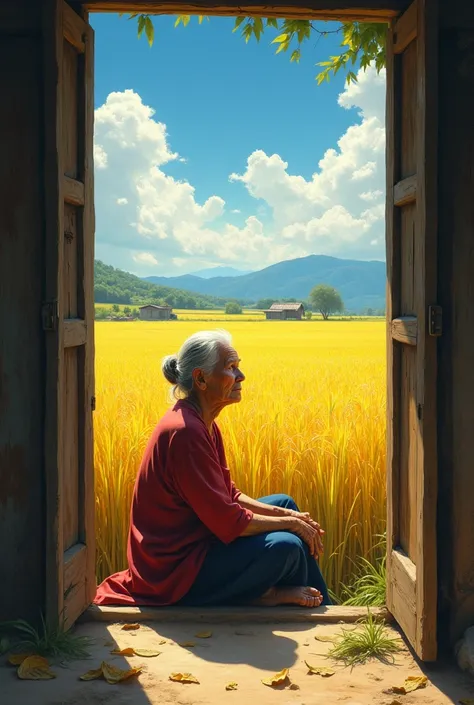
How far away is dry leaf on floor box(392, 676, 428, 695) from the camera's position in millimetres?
3070

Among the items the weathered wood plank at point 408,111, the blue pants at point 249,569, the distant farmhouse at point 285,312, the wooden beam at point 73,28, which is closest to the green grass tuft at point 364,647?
the blue pants at point 249,569

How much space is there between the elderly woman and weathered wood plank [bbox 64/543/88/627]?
0.21 m

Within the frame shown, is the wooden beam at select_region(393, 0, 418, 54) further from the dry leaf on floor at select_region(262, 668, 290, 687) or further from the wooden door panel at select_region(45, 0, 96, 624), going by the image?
the dry leaf on floor at select_region(262, 668, 290, 687)

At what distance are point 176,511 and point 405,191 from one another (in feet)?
5.53

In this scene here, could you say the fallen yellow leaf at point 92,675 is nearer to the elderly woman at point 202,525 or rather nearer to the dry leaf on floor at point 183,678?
the dry leaf on floor at point 183,678

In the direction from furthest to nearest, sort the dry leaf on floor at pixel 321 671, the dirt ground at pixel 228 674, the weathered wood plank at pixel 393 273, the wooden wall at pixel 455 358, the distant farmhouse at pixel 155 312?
1. the distant farmhouse at pixel 155 312
2. the weathered wood plank at pixel 393 273
3. the wooden wall at pixel 455 358
4. the dry leaf on floor at pixel 321 671
5. the dirt ground at pixel 228 674

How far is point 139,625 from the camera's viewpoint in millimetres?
3695

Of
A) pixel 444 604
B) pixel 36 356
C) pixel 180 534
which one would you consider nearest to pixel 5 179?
pixel 36 356

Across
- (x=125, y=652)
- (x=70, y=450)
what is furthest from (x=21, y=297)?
(x=125, y=652)

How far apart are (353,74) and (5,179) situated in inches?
134

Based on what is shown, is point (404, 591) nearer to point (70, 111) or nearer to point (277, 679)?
point (277, 679)

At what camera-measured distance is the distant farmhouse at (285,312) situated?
236 ft

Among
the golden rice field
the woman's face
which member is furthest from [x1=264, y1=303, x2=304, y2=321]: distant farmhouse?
the woman's face

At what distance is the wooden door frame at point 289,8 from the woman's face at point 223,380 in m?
1.45
